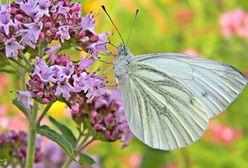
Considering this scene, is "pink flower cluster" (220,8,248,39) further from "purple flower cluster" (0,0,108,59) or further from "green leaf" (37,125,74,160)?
"green leaf" (37,125,74,160)

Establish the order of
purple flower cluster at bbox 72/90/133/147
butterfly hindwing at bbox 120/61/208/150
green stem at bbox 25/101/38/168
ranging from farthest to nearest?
1. butterfly hindwing at bbox 120/61/208/150
2. purple flower cluster at bbox 72/90/133/147
3. green stem at bbox 25/101/38/168

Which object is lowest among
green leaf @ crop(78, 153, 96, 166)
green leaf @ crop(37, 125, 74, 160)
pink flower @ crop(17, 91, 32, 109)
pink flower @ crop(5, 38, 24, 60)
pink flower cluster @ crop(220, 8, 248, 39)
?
green leaf @ crop(78, 153, 96, 166)

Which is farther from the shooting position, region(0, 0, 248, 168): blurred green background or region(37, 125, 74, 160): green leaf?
region(0, 0, 248, 168): blurred green background

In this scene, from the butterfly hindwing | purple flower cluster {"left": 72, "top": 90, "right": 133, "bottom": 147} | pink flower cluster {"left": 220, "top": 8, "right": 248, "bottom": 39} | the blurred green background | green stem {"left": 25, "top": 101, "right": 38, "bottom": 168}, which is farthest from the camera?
pink flower cluster {"left": 220, "top": 8, "right": 248, "bottom": 39}

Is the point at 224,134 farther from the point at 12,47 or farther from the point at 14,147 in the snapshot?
the point at 12,47

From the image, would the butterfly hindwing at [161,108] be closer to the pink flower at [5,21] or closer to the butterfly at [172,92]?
the butterfly at [172,92]

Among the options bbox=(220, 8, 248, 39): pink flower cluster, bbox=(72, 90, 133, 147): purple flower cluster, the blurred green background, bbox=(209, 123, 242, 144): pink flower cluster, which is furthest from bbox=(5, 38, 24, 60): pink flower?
bbox=(220, 8, 248, 39): pink flower cluster

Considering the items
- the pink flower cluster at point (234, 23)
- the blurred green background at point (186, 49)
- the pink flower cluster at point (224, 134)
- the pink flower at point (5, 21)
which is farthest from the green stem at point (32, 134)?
the pink flower cluster at point (234, 23)

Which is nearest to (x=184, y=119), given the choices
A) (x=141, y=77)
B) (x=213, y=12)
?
(x=141, y=77)
